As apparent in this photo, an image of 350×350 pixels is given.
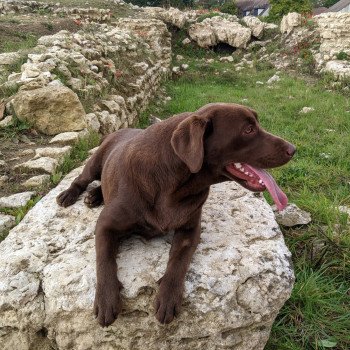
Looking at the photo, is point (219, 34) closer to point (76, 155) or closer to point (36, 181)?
point (76, 155)

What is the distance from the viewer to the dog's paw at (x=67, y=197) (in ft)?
10.8

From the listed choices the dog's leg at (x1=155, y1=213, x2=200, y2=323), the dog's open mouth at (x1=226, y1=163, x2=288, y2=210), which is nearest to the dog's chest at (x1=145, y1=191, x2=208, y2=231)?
the dog's leg at (x1=155, y1=213, x2=200, y2=323)

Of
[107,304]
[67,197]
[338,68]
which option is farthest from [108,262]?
[338,68]

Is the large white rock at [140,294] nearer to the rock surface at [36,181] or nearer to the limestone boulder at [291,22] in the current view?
the rock surface at [36,181]

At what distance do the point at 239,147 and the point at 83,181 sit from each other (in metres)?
1.63

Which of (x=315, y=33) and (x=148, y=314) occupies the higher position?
(x=148, y=314)

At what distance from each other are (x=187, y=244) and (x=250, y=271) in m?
0.43

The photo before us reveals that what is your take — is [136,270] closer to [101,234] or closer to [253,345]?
[101,234]

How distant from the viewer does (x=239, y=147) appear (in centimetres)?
238

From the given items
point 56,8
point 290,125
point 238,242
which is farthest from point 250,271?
point 56,8

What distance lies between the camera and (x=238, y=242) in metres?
2.81

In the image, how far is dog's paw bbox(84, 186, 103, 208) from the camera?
3.28m

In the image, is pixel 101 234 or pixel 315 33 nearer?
pixel 101 234

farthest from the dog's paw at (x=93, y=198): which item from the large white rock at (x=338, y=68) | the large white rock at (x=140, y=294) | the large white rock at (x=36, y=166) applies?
the large white rock at (x=338, y=68)
